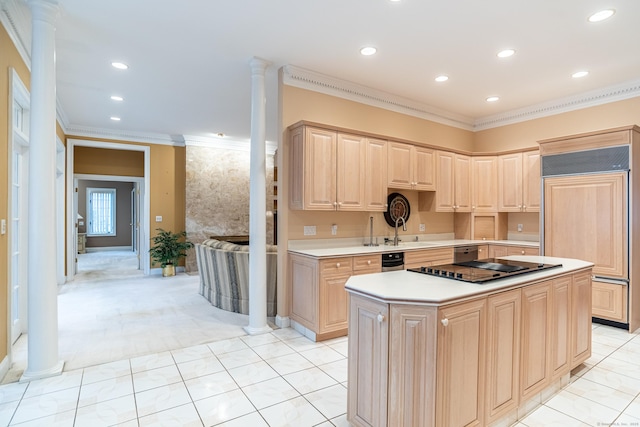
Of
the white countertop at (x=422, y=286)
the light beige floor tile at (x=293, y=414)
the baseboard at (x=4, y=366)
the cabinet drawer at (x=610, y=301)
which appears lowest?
the light beige floor tile at (x=293, y=414)

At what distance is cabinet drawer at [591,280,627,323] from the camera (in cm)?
379

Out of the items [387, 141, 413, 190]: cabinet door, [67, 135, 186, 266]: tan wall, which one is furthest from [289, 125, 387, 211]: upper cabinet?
[67, 135, 186, 266]: tan wall

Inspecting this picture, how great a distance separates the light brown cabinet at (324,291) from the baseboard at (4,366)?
8.32 feet

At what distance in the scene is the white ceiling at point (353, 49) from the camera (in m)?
2.78

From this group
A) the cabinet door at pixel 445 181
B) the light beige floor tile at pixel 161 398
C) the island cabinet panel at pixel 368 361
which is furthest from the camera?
the cabinet door at pixel 445 181

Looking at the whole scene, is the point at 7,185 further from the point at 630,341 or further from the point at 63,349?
the point at 630,341

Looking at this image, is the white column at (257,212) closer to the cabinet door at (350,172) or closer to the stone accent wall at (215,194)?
the cabinet door at (350,172)

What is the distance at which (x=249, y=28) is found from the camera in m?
Result: 3.07

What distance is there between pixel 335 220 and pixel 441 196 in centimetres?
181

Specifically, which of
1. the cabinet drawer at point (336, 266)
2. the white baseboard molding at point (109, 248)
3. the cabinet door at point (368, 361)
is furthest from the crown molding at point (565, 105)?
the white baseboard molding at point (109, 248)

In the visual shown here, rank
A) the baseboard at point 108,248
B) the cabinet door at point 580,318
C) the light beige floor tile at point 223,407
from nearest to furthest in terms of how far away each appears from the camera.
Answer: the light beige floor tile at point 223,407
the cabinet door at point 580,318
the baseboard at point 108,248

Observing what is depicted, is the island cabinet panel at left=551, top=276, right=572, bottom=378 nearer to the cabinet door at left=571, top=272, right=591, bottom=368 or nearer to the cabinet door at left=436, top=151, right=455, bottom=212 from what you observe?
the cabinet door at left=571, top=272, right=591, bottom=368

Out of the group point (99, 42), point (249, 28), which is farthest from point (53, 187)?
point (249, 28)

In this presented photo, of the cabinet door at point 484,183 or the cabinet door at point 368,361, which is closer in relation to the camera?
the cabinet door at point 368,361
